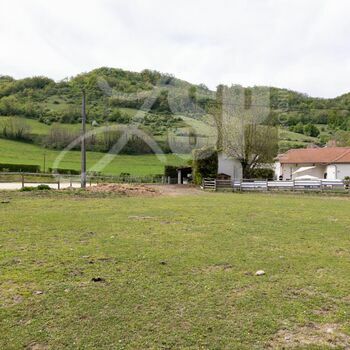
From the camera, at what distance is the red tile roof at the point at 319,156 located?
43625 mm

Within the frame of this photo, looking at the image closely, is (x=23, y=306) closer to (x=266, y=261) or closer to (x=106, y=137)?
(x=266, y=261)

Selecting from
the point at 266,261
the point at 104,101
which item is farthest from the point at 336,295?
the point at 104,101

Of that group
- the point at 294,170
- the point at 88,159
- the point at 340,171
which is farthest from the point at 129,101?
the point at 340,171

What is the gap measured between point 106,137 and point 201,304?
61.6 metres

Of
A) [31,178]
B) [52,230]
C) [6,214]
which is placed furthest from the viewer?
[31,178]

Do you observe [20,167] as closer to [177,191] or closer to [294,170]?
[177,191]

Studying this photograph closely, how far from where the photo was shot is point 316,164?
46.2 m

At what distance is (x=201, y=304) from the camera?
399cm

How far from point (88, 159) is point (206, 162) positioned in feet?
104

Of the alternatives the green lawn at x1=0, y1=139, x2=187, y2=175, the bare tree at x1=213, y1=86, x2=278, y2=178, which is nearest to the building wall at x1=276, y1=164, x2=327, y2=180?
the bare tree at x1=213, y1=86, x2=278, y2=178

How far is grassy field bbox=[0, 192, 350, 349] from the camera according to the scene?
10.8ft

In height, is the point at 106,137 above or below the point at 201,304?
above

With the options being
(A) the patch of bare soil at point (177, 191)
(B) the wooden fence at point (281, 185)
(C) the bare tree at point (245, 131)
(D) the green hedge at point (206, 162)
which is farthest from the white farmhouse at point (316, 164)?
(A) the patch of bare soil at point (177, 191)

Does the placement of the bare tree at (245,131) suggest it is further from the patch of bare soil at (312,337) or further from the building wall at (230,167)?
the patch of bare soil at (312,337)
